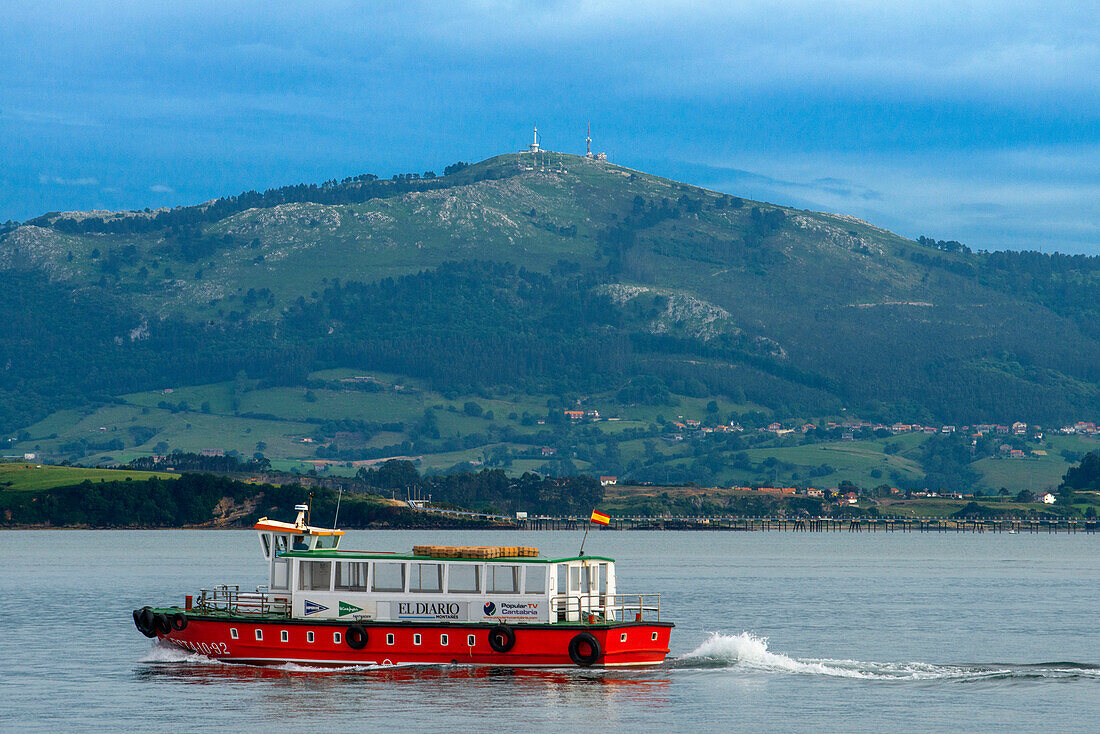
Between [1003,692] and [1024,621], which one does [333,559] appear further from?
[1024,621]

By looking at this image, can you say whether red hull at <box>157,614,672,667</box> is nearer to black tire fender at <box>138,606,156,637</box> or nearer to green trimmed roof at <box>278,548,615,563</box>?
green trimmed roof at <box>278,548,615,563</box>

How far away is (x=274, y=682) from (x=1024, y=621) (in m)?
59.6

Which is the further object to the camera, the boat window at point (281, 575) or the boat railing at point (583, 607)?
the boat window at point (281, 575)

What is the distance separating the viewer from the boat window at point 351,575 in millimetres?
66250

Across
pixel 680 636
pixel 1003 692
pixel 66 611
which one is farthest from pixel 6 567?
pixel 1003 692

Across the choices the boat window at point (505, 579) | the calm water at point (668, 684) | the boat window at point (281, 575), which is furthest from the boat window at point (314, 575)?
the boat window at point (505, 579)

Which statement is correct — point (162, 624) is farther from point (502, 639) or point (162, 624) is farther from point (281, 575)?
point (502, 639)

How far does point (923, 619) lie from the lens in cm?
10212

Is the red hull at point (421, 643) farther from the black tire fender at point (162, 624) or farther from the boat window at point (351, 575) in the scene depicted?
the black tire fender at point (162, 624)

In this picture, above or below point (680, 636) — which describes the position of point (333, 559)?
above

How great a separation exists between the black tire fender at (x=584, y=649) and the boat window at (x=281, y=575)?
46.0 ft

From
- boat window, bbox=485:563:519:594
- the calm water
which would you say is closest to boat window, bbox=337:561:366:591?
the calm water

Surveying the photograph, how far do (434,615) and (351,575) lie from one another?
4.45 meters

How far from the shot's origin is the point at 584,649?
63531 mm
